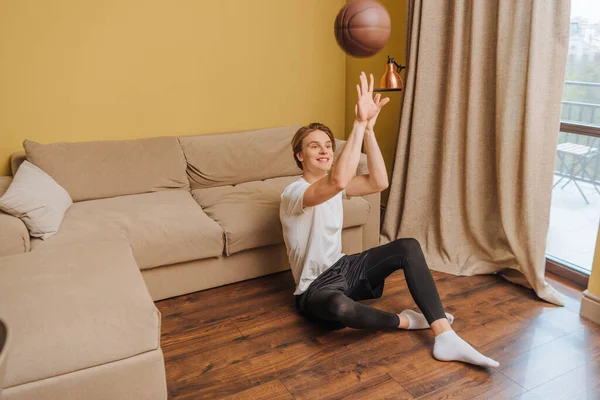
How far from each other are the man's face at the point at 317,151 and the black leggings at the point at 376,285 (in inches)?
19.2

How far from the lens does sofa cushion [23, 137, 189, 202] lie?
314 cm

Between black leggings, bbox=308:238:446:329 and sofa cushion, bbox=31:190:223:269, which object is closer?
black leggings, bbox=308:238:446:329

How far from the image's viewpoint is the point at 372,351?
2.40 m

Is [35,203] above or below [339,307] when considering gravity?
above

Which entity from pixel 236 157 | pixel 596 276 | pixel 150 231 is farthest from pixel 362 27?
pixel 596 276

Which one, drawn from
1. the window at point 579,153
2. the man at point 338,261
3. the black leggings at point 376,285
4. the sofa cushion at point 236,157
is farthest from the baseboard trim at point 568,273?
the sofa cushion at point 236,157

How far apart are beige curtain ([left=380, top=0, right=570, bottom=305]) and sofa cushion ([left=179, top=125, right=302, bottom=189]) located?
771mm

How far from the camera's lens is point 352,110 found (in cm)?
430

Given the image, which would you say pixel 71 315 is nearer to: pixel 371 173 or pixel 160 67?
pixel 371 173

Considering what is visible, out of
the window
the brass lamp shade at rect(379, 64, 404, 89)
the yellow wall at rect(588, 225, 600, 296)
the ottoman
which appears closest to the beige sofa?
the ottoman

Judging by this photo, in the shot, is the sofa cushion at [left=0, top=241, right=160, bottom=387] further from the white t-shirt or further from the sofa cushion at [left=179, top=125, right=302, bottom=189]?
the sofa cushion at [left=179, top=125, right=302, bottom=189]

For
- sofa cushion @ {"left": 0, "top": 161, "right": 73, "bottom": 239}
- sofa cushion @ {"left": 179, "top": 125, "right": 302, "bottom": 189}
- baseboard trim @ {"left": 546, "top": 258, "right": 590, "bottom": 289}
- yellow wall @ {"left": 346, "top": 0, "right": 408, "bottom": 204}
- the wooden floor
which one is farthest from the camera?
yellow wall @ {"left": 346, "top": 0, "right": 408, "bottom": 204}

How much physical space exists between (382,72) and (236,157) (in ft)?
4.13

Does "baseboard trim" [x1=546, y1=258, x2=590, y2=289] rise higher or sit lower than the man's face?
lower
